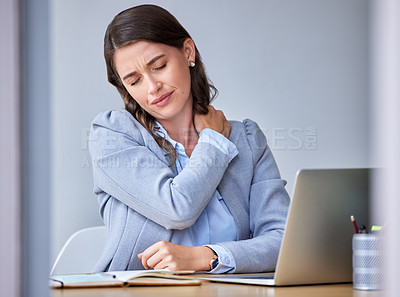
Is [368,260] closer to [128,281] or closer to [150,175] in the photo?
[128,281]

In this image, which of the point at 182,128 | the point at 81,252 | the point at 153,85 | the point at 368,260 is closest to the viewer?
the point at 368,260

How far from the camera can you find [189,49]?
1900 millimetres

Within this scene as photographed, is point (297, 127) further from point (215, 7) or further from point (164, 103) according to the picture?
point (164, 103)

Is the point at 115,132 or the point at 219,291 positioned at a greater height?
the point at 115,132

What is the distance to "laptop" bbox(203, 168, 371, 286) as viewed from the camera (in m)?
0.96

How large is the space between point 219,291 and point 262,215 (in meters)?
0.76

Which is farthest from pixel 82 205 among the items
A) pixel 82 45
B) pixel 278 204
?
pixel 278 204

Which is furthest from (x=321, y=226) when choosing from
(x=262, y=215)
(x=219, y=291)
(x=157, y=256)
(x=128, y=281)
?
(x=262, y=215)

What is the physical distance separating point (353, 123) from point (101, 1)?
61.5 inches

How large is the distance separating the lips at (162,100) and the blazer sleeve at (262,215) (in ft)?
0.96

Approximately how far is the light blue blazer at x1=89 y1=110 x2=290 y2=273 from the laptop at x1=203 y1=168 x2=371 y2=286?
36cm

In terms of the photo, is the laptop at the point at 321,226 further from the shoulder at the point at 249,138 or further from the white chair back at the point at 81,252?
the white chair back at the point at 81,252

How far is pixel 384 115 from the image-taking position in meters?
0.49

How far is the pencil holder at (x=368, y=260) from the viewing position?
3.03ft
